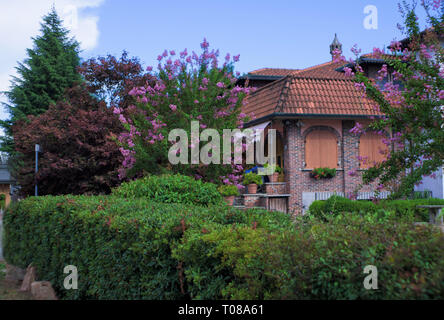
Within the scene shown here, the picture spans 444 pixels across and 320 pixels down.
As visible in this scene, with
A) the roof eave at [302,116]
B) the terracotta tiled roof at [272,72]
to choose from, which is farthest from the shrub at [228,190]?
the terracotta tiled roof at [272,72]

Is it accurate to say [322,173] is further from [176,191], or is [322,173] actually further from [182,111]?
[176,191]

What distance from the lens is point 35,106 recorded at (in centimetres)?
3656

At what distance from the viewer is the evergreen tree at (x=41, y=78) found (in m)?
36.3

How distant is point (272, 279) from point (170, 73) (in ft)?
42.2

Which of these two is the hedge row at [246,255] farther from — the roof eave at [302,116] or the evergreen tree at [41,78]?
the evergreen tree at [41,78]

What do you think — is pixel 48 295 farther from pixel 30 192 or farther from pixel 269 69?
pixel 269 69

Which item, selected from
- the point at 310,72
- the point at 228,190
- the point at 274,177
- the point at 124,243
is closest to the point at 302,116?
the point at 274,177

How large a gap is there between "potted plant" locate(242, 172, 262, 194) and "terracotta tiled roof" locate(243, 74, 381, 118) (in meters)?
3.27

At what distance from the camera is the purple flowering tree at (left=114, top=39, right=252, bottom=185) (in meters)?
14.2

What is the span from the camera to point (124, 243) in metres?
4.89

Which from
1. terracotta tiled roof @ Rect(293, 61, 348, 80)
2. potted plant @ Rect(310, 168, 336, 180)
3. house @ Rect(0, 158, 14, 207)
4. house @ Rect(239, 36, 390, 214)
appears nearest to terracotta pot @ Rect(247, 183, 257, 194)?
house @ Rect(239, 36, 390, 214)

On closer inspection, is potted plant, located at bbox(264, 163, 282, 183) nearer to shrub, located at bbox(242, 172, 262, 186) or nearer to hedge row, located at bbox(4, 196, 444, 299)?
shrub, located at bbox(242, 172, 262, 186)

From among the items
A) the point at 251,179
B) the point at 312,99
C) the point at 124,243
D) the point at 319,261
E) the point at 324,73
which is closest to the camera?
the point at 319,261

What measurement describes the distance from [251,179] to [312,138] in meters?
4.20
